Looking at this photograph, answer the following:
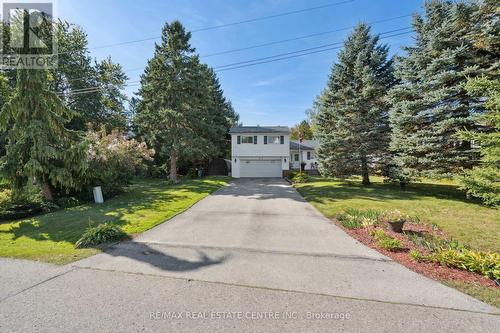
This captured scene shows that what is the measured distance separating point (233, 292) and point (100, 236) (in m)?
4.48

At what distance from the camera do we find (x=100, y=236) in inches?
258

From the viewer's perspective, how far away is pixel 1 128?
10.7 metres

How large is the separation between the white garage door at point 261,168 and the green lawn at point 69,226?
51.0ft

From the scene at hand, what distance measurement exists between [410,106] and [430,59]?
2.75m

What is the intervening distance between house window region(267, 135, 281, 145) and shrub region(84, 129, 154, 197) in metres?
15.2

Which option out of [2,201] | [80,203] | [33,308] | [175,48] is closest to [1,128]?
[2,201]

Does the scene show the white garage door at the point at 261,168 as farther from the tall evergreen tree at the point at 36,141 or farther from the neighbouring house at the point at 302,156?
the tall evergreen tree at the point at 36,141

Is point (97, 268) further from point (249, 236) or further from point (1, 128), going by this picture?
point (1, 128)

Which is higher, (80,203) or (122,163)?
(122,163)

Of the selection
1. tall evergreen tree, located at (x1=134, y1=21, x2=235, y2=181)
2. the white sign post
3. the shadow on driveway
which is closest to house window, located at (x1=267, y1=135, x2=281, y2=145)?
tall evergreen tree, located at (x1=134, y1=21, x2=235, y2=181)

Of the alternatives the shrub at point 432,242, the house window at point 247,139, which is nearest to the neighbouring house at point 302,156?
the house window at point 247,139

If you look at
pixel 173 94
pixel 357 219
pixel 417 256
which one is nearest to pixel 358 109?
pixel 357 219

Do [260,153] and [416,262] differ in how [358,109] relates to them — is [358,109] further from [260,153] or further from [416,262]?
[416,262]

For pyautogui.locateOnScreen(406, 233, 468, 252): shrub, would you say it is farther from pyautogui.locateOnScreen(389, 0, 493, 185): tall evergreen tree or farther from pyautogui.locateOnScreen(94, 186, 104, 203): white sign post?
→ pyautogui.locateOnScreen(94, 186, 104, 203): white sign post
